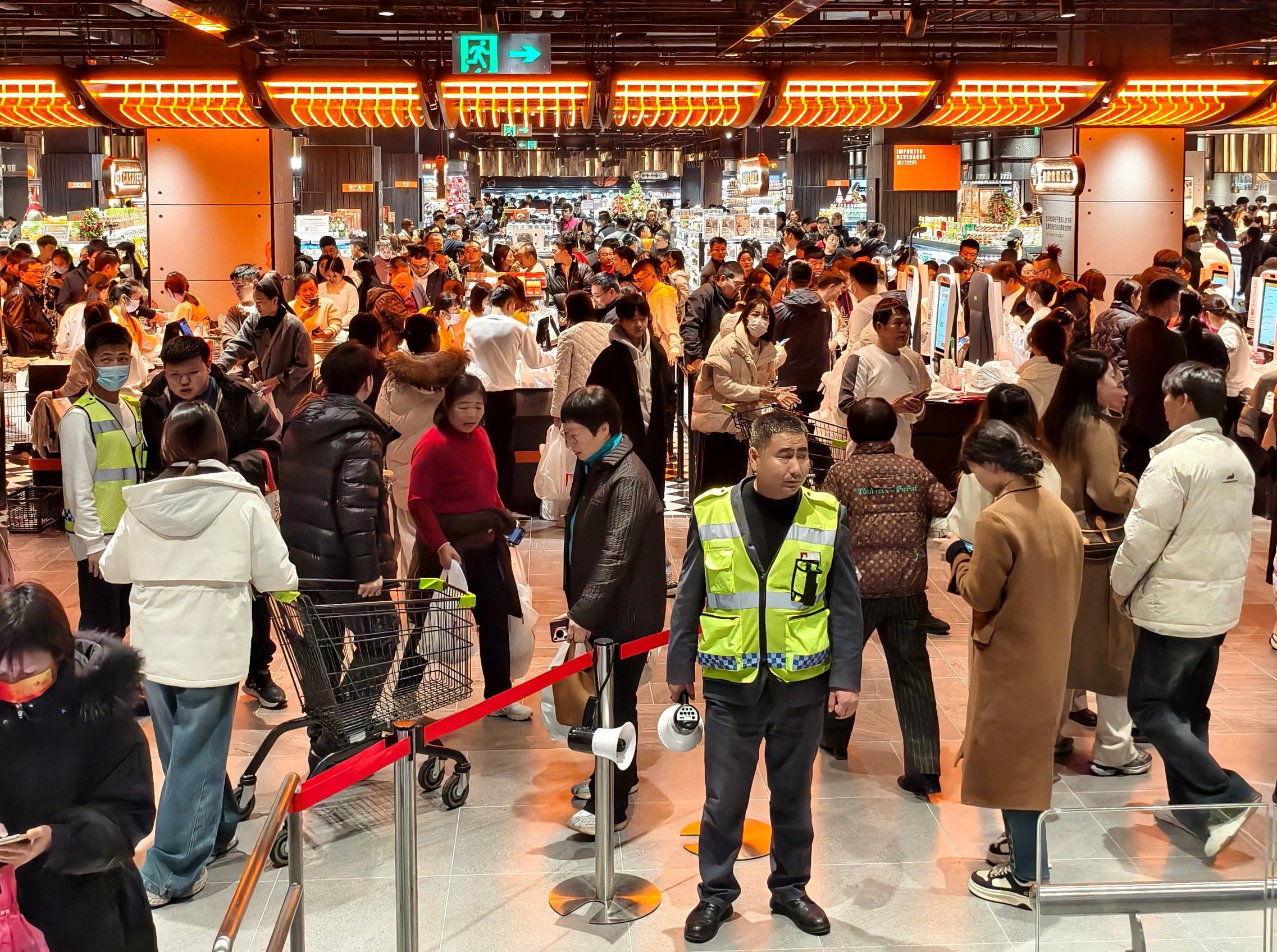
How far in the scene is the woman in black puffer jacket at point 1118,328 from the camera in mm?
9523

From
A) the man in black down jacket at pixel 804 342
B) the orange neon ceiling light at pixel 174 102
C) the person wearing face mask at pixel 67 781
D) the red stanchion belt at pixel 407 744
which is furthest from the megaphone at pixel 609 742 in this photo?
the orange neon ceiling light at pixel 174 102

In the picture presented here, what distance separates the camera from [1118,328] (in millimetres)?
9641

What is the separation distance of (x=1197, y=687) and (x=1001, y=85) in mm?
8570

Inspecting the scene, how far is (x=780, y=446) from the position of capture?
435cm

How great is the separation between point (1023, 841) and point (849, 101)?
359 inches

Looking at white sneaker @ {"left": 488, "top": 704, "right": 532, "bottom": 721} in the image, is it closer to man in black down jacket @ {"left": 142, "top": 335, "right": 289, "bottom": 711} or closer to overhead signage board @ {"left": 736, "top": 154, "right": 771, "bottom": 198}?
man in black down jacket @ {"left": 142, "top": 335, "right": 289, "bottom": 711}

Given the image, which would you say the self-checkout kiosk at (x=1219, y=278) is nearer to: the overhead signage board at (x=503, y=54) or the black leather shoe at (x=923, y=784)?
the overhead signage board at (x=503, y=54)

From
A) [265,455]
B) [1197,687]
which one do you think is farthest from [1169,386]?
[265,455]

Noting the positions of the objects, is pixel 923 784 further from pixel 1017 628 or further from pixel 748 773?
pixel 748 773

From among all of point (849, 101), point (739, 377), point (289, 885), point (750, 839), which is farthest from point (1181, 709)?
point (849, 101)

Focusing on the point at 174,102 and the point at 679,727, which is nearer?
the point at 679,727

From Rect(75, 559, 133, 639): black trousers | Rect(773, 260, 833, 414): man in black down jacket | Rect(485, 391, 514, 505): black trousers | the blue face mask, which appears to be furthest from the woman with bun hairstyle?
Rect(773, 260, 833, 414): man in black down jacket

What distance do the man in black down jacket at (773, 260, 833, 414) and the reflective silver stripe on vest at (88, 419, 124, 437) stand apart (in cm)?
570

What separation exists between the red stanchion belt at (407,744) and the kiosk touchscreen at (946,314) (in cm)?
721
